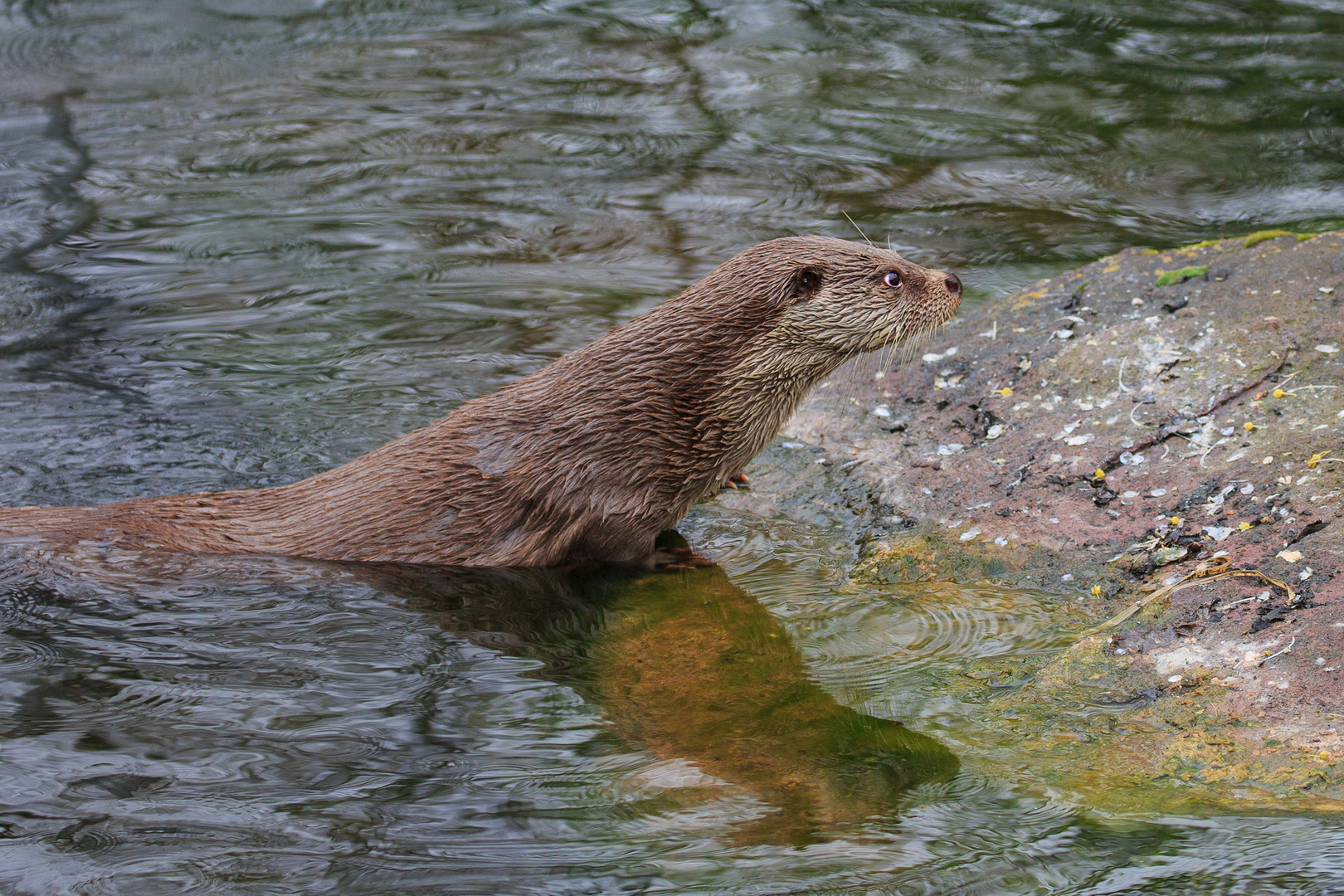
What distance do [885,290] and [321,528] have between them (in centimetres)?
201

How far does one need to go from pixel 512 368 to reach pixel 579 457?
64.4 inches

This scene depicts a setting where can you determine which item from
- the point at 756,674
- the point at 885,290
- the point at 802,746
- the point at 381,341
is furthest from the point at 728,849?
the point at 381,341

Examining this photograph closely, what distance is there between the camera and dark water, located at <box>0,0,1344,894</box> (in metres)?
2.94

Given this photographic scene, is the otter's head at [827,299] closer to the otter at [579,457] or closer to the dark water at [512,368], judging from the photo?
the otter at [579,457]

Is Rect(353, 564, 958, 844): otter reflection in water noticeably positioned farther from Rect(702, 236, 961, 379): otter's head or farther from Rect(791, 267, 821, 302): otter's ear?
Rect(791, 267, 821, 302): otter's ear

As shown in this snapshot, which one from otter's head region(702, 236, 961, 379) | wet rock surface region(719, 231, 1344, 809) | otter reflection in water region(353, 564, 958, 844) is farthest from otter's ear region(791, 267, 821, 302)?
otter reflection in water region(353, 564, 958, 844)

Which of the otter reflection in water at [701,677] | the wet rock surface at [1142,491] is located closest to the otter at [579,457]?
the otter reflection in water at [701,677]

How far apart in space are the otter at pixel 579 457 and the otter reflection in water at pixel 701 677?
0.46 ft

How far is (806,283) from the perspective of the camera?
4531 millimetres

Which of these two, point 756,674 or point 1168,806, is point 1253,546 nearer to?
point 1168,806

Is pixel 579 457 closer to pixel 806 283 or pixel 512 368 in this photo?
pixel 806 283

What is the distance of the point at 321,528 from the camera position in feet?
14.3

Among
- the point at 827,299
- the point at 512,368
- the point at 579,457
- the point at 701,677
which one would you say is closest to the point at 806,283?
the point at 827,299

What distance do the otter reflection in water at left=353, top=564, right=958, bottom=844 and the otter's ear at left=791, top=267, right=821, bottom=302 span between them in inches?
37.2
